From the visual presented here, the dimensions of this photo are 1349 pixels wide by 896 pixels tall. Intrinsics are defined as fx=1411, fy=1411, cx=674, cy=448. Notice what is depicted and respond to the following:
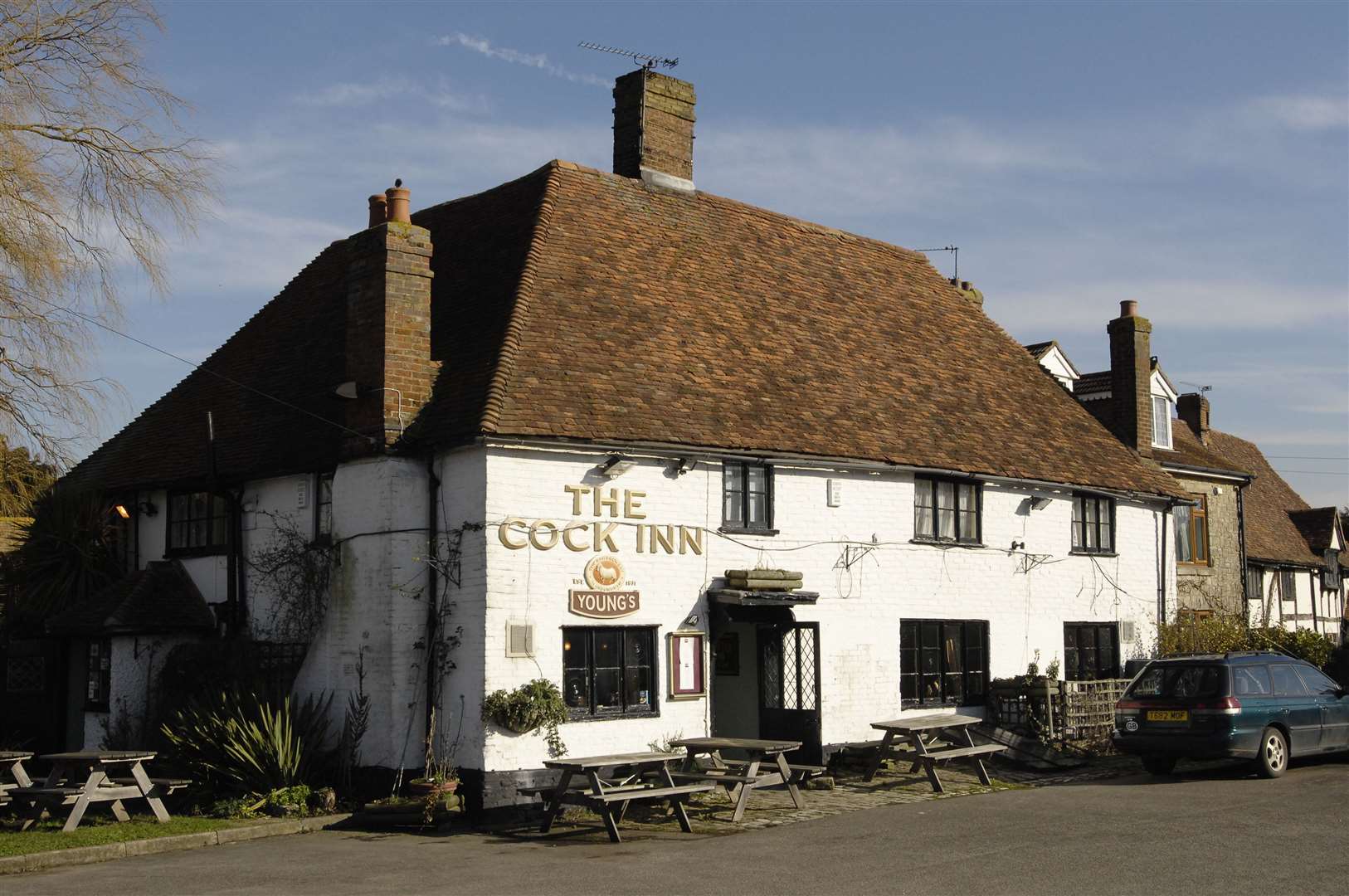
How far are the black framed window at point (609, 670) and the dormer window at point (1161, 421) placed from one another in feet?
60.4

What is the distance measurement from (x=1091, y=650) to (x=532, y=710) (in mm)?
11389

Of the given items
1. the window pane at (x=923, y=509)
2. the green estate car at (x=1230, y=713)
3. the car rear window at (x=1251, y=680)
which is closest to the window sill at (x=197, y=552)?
the window pane at (x=923, y=509)

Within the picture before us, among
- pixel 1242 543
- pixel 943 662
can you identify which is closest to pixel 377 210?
pixel 943 662

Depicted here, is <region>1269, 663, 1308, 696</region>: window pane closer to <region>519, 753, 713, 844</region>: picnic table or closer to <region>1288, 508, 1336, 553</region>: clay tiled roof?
<region>519, 753, 713, 844</region>: picnic table

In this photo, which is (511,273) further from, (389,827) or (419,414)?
(389,827)

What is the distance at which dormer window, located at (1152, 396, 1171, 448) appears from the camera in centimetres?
3216

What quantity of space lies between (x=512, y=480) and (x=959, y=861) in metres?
7.01

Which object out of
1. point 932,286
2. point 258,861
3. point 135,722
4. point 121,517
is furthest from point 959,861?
point 932,286

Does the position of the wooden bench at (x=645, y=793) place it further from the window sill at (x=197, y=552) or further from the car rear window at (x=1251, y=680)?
the window sill at (x=197, y=552)

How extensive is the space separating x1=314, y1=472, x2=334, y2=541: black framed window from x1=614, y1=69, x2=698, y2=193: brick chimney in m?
7.75

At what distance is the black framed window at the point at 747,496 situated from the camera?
735 inches

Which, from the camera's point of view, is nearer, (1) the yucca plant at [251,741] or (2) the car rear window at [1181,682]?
(1) the yucca plant at [251,741]

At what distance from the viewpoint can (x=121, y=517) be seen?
21234 mm

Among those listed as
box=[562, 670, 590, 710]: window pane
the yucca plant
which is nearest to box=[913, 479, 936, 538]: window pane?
box=[562, 670, 590, 710]: window pane
